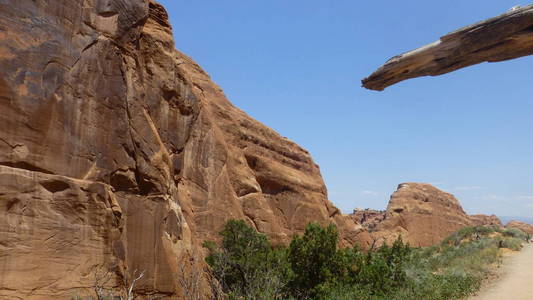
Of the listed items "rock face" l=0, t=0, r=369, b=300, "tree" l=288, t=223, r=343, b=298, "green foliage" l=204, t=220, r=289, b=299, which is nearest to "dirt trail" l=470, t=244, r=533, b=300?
"tree" l=288, t=223, r=343, b=298

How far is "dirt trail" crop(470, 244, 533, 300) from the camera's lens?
17.3 metres

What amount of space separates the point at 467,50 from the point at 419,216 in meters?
61.4

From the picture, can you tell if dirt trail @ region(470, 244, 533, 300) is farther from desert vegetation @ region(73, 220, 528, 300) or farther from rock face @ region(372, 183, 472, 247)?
rock face @ region(372, 183, 472, 247)

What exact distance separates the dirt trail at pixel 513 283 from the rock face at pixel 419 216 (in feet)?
106

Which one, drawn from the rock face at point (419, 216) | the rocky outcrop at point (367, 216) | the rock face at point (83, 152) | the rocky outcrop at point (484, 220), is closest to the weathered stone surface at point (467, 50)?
the rock face at point (83, 152)

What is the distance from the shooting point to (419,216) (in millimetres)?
62094

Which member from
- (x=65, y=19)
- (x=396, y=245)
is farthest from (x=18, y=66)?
(x=396, y=245)

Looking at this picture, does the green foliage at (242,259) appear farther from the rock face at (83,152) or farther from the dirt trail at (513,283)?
the dirt trail at (513,283)

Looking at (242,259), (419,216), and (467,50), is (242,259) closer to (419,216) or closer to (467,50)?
(467,50)

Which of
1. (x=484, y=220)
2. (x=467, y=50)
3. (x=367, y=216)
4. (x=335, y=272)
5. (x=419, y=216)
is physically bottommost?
(x=335, y=272)

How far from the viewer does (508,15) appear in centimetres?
391

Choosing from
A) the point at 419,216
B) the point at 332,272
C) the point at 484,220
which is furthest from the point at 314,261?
the point at 484,220

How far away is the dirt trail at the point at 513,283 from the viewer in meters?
17.3

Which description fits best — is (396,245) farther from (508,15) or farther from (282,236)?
(508,15)
